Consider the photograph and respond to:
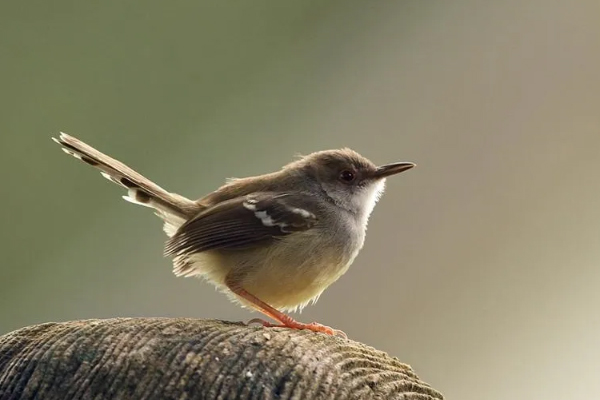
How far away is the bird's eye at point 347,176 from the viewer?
5.72ft

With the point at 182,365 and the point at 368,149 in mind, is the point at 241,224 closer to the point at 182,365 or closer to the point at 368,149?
the point at 182,365

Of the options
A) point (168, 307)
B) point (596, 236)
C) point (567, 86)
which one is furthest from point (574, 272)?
point (168, 307)

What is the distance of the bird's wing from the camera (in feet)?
4.94

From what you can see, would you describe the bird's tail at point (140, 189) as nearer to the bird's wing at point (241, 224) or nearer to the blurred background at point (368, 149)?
the bird's wing at point (241, 224)

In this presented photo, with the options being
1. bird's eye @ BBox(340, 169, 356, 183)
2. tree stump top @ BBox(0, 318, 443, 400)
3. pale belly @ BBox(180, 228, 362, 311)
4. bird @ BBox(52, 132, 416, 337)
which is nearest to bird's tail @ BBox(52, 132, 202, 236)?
bird @ BBox(52, 132, 416, 337)

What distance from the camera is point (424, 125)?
289 centimetres

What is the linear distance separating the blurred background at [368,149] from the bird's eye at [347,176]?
110 centimetres

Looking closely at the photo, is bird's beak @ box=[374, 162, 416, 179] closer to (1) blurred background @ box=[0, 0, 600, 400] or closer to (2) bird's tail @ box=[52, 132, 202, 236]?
(2) bird's tail @ box=[52, 132, 202, 236]

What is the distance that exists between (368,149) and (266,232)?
59.5 inches

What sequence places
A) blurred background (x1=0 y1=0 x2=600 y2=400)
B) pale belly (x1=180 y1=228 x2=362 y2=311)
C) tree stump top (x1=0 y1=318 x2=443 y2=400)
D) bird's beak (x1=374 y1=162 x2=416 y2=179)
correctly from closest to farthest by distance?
tree stump top (x1=0 y1=318 x2=443 y2=400)
pale belly (x1=180 y1=228 x2=362 y2=311)
bird's beak (x1=374 y1=162 x2=416 y2=179)
blurred background (x1=0 y1=0 x2=600 y2=400)

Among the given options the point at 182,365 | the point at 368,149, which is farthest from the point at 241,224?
the point at 368,149

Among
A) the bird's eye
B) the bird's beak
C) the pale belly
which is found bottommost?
the pale belly

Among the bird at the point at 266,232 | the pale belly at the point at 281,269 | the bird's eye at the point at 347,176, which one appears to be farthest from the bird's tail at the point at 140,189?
the bird's eye at the point at 347,176

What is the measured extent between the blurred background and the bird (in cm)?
111
